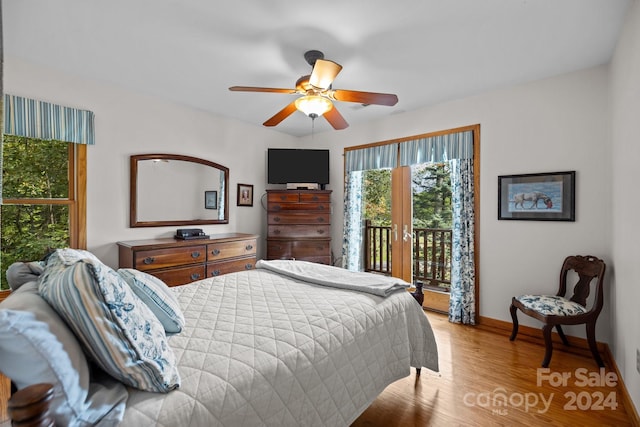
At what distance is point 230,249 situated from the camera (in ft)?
11.9

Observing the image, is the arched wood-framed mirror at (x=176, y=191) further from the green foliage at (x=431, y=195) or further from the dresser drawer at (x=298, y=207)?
the green foliage at (x=431, y=195)

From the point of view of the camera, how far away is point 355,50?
242cm

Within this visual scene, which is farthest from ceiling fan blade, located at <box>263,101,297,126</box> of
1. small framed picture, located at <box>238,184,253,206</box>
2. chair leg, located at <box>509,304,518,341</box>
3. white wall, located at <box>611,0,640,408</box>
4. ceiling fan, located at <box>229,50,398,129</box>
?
chair leg, located at <box>509,304,518,341</box>

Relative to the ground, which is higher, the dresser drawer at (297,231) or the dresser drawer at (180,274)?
the dresser drawer at (297,231)

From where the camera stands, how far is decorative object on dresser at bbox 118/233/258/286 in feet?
9.64

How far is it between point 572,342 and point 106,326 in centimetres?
366

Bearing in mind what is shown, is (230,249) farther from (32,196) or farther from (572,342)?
(572,342)

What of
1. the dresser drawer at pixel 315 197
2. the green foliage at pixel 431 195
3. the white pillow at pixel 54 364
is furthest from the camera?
the dresser drawer at pixel 315 197

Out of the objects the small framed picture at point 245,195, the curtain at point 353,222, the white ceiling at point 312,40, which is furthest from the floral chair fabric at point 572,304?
the small framed picture at point 245,195

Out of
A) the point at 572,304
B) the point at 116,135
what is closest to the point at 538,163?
the point at 572,304

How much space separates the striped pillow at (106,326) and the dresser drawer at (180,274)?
7.03 feet

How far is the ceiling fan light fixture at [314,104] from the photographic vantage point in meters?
2.42

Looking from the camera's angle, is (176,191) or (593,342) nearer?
(593,342)

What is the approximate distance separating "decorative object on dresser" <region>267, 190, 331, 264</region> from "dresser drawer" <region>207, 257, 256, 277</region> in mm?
549
